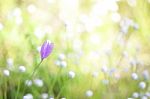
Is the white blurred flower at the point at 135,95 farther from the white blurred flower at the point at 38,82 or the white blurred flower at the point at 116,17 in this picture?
the white blurred flower at the point at 116,17

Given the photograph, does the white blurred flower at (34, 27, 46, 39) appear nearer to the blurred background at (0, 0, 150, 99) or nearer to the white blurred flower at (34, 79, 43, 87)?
the blurred background at (0, 0, 150, 99)

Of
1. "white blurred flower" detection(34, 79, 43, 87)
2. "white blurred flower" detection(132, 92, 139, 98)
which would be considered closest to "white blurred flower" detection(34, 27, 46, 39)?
"white blurred flower" detection(34, 79, 43, 87)

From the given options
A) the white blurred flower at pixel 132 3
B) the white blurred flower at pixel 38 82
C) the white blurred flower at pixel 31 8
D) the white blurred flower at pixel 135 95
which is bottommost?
the white blurred flower at pixel 135 95

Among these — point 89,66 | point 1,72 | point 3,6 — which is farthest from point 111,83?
point 3,6

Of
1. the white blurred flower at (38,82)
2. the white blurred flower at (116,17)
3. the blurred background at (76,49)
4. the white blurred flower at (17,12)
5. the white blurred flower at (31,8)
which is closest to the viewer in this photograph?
the white blurred flower at (38,82)

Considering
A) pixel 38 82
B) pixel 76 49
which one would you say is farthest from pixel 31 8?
pixel 38 82

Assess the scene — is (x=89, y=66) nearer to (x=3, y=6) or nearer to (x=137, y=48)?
(x=137, y=48)

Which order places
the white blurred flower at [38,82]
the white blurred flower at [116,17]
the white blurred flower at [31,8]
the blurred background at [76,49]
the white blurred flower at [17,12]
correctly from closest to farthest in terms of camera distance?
the white blurred flower at [38,82]
the blurred background at [76,49]
the white blurred flower at [17,12]
the white blurred flower at [31,8]
the white blurred flower at [116,17]

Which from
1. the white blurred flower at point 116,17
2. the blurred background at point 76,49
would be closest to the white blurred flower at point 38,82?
the blurred background at point 76,49

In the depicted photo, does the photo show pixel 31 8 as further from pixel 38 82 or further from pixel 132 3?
pixel 38 82
